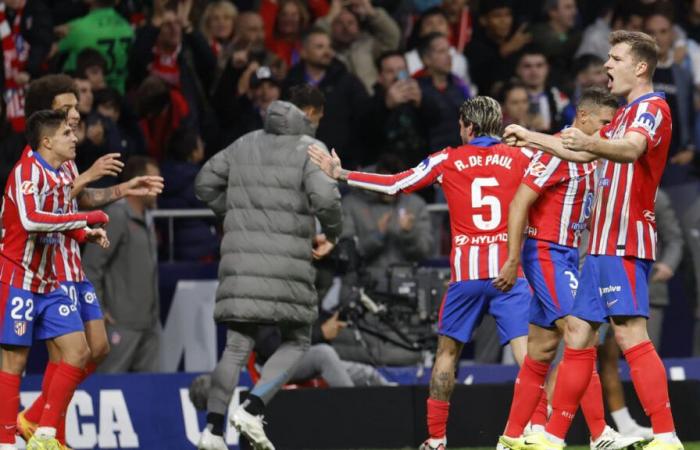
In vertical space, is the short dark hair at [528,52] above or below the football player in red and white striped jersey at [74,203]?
above

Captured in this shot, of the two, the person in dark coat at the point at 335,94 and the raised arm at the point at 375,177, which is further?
the person in dark coat at the point at 335,94

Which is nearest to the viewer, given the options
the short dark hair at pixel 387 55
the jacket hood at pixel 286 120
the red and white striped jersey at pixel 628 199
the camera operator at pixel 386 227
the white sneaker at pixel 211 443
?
the red and white striped jersey at pixel 628 199

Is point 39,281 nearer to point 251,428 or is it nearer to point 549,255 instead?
point 251,428

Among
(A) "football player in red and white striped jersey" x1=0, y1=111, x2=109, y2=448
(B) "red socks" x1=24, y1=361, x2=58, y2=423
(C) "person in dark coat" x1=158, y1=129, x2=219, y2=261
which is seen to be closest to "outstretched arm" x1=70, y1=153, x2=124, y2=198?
(A) "football player in red and white striped jersey" x1=0, y1=111, x2=109, y2=448

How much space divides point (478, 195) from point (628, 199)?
1.37m

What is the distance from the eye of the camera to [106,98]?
13211 millimetres

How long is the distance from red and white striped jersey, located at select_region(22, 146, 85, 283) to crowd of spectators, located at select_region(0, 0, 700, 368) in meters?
2.95

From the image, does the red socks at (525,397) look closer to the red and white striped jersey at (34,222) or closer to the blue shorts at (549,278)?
the blue shorts at (549,278)

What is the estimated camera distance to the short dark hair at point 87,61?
13289mm

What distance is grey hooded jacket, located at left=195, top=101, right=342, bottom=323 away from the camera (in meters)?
10.1

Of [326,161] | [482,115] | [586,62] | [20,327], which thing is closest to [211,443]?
[20,327]

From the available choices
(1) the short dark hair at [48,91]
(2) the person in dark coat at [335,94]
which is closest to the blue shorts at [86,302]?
(1) the short dark hair at [48,91]

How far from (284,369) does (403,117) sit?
14.1 feet

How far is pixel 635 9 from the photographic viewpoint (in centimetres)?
1612
